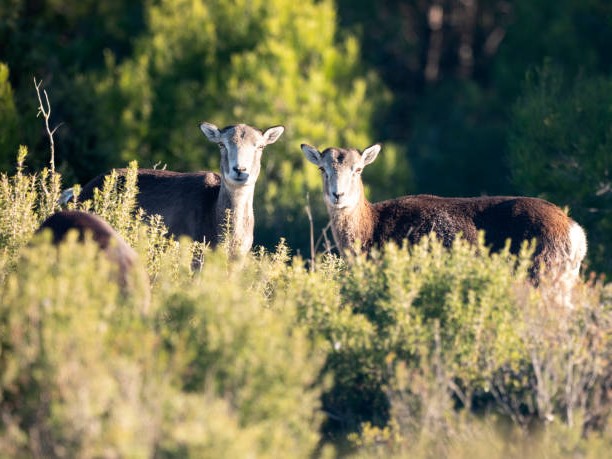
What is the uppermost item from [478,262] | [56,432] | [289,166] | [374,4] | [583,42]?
[374,4]

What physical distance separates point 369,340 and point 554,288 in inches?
75.6

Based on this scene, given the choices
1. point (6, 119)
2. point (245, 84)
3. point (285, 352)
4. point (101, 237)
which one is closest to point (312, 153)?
point (101, 237)

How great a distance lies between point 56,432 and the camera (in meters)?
7.83

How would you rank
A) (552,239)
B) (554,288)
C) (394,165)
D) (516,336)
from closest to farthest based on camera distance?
(516,336), (554,288), (552,239), (394,165)

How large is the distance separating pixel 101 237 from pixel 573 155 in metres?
12.3

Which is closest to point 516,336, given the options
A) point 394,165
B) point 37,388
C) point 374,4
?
point 37,388

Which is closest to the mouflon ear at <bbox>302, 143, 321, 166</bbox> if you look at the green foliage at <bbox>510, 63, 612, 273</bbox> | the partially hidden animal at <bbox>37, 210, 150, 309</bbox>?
the partially hidden animal at <bbox>37, 210, 150, 309</bbox>

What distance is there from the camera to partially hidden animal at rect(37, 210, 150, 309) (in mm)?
10055

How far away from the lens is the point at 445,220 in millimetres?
13375

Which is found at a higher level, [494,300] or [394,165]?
[394,165]

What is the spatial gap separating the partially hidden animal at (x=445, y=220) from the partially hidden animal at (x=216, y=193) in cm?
77

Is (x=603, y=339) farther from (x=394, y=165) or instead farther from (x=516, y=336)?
(x=394, y=165)

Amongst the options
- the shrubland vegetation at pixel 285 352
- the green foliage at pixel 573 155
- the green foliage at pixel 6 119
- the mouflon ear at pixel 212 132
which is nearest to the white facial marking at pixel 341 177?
the shrubland vegetation at pixel 285 352

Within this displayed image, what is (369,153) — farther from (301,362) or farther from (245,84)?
(245,84)
